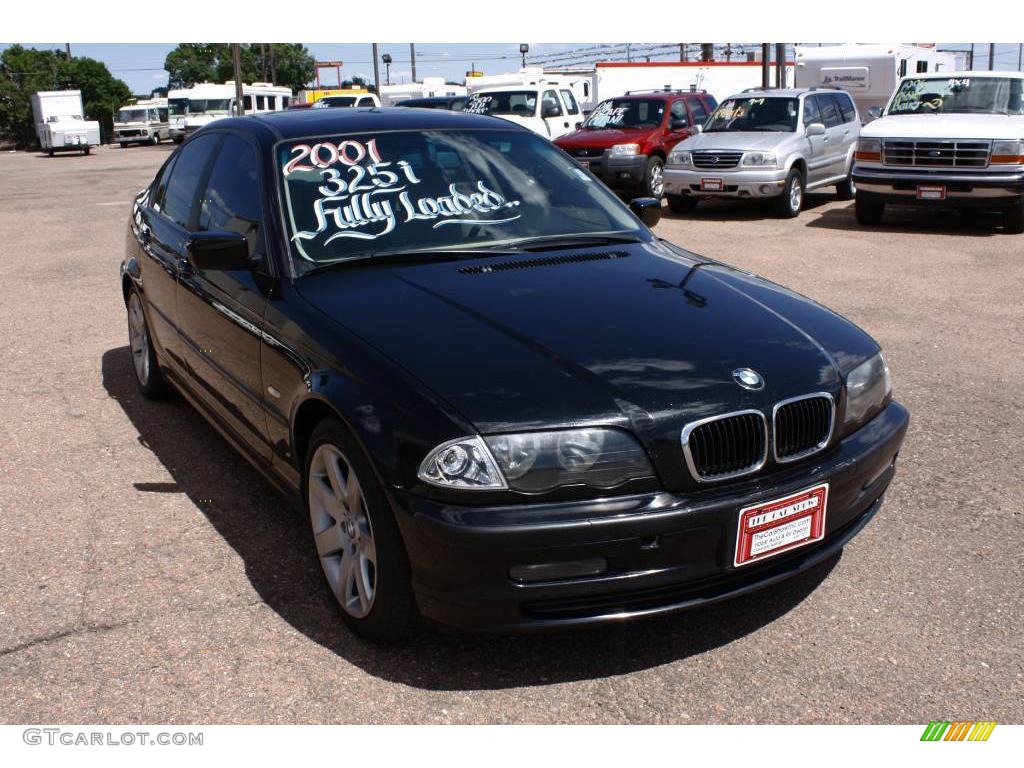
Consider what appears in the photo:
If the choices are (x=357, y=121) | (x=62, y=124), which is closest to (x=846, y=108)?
(x=357, y=121)

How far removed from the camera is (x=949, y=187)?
39.7 feet

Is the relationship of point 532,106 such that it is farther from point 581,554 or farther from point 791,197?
point 581,554

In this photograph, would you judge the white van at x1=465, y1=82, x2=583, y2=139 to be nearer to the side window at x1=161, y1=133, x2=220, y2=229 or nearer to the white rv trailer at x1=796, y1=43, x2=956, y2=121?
the white rv trailer at x1=796, y1=43, x2=956, y2=121

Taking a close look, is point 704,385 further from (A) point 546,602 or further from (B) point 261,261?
(B) point 261,261

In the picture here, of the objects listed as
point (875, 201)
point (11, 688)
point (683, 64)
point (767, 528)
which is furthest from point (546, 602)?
point (683, 64)

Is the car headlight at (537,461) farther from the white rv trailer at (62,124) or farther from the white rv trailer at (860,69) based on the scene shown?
the white rv trailer at (62,124)

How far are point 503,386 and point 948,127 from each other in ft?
36.2

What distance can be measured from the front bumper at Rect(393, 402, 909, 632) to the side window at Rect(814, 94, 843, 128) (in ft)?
44.3

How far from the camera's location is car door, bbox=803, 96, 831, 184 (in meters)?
14.7

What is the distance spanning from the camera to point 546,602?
2914 millimetres

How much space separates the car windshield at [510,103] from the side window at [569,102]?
3.45 ft

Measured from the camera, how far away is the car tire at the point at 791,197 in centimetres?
1405

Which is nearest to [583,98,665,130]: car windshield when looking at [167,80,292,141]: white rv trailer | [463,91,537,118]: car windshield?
[463,91,537,118]: car windshield
